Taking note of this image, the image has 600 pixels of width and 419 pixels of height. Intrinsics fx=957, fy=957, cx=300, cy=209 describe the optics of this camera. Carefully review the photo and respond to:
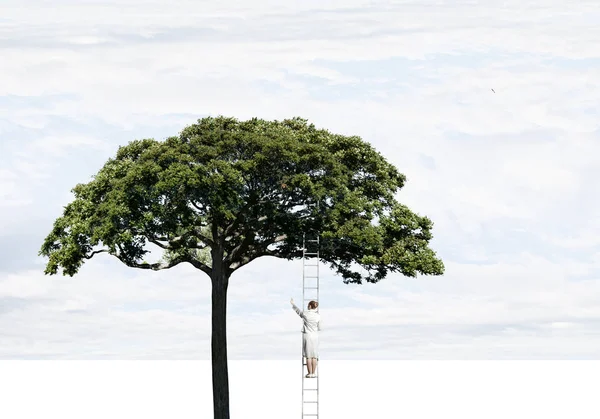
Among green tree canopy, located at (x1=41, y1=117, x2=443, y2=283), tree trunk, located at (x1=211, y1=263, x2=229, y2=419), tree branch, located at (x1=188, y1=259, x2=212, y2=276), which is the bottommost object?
tree trunk, located at (x1=211, y1=263, x2=229, y2=419)

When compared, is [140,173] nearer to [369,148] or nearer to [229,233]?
[229,233]

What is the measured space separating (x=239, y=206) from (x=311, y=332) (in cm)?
428

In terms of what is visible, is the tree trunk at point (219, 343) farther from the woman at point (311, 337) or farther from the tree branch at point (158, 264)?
the woman at point (311, 337)

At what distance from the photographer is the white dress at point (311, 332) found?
86.8ft

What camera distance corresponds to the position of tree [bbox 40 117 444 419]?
27.3 m

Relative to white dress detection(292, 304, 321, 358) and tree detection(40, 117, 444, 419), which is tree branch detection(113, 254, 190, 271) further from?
white dress detection(292, 304, 321, 358)

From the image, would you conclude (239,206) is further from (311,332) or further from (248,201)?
(311,332)

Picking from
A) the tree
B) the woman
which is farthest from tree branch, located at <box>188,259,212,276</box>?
the woman

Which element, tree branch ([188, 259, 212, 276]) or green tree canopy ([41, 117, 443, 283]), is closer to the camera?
green tree canopy ([41, 117, 443, 283])

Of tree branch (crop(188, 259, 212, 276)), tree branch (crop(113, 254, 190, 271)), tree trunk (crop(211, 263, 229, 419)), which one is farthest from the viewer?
tree branch (crop(188, 259, 212, 276))

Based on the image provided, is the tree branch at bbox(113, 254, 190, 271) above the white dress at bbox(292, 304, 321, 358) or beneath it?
above

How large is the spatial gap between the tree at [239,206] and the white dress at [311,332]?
2400 millimetres

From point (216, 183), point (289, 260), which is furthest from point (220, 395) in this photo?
point (216, 183)

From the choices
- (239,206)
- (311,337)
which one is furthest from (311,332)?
(239,206)
